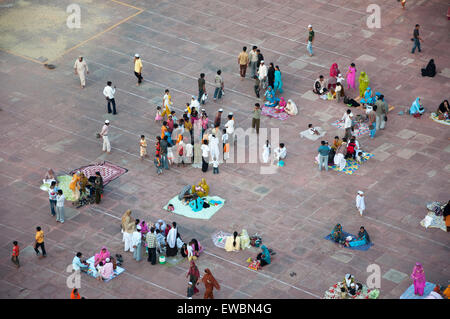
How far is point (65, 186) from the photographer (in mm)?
39031

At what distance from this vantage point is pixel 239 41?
1983 inches

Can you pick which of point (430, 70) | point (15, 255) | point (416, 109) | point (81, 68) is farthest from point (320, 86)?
point (15, 255)

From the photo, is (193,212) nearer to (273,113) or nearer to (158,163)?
(158,163)

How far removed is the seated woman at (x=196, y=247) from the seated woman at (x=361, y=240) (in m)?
5.87

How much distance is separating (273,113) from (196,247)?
450 inches

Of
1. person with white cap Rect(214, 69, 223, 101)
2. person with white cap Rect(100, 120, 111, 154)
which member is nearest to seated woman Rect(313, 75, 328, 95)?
person with white cap Rect(214, 69, 223, 101)

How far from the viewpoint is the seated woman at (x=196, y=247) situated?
34.8 metres

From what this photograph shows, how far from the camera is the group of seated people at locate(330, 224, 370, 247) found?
35719 mm

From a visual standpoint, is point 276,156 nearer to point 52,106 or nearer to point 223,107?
point 223,107

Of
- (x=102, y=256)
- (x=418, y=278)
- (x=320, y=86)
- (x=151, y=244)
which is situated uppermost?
(x=320, y=86)

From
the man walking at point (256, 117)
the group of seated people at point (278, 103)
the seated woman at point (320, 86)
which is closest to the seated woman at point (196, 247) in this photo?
the man walking at point (256, 117)

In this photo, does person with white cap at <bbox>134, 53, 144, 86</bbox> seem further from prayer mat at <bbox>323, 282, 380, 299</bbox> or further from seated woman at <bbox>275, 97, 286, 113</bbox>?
prayer mat at <bbox>323, 282, 380, 299</bbox>

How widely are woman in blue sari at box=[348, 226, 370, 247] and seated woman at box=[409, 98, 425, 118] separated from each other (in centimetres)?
1030

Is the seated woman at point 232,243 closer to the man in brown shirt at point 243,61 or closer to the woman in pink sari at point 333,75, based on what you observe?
the woman in pink sari at point 333,75
